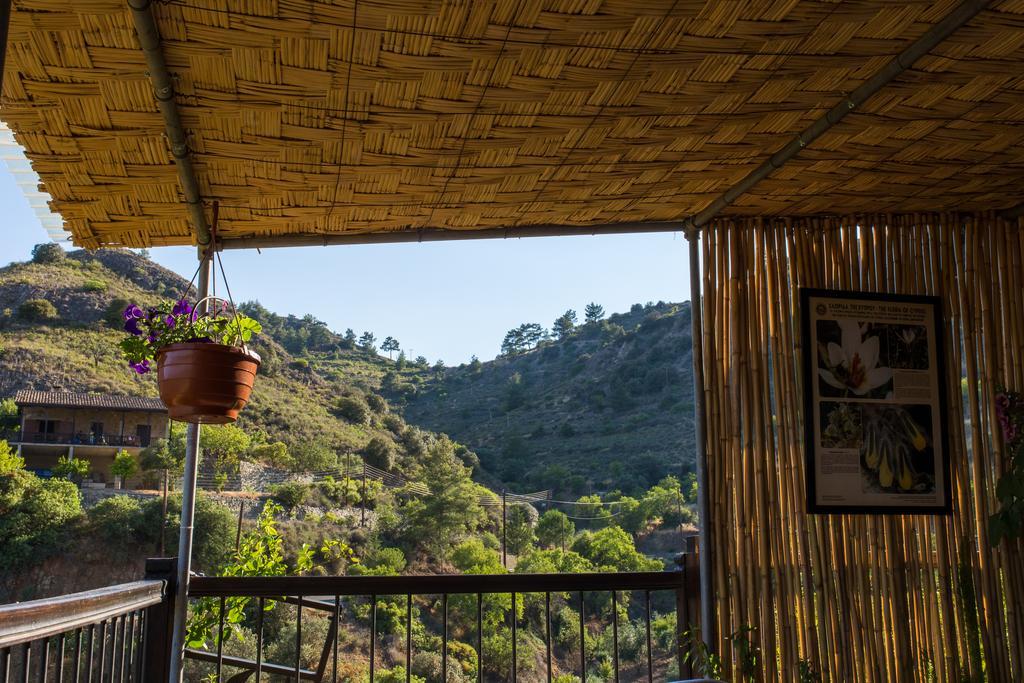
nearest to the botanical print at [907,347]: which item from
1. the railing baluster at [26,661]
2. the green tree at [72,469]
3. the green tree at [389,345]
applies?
the railing baluster at [26,661]

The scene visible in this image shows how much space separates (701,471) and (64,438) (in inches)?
896

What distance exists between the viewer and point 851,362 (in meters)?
3.17

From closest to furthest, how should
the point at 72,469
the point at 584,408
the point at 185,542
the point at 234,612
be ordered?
the point at 185,542
the point at 234,612
the point at 72,469
the point at 584,408

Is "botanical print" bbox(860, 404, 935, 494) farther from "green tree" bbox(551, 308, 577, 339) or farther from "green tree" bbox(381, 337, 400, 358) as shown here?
"green tree" bbox(381, 337, 400, 358)

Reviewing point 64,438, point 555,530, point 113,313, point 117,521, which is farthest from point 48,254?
point 555,530

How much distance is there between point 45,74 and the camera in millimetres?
1974

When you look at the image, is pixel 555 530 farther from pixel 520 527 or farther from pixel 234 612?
pixel 234 612

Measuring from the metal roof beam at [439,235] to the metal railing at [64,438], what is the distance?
21727 mm

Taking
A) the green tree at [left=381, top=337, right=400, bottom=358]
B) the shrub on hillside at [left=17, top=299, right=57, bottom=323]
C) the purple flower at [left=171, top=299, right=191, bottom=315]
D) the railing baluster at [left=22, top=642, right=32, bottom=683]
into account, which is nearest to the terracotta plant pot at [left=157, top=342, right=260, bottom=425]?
the purple flower at [left=171, top=299, right=191, bottom=315]

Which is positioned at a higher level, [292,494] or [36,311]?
[36,311]

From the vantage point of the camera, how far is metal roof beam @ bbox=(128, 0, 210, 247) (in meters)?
1.73

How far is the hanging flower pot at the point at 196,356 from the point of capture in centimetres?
241

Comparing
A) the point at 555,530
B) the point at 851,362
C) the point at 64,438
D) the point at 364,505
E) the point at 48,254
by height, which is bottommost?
the point at 555,530

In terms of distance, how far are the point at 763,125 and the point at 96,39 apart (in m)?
1.83
